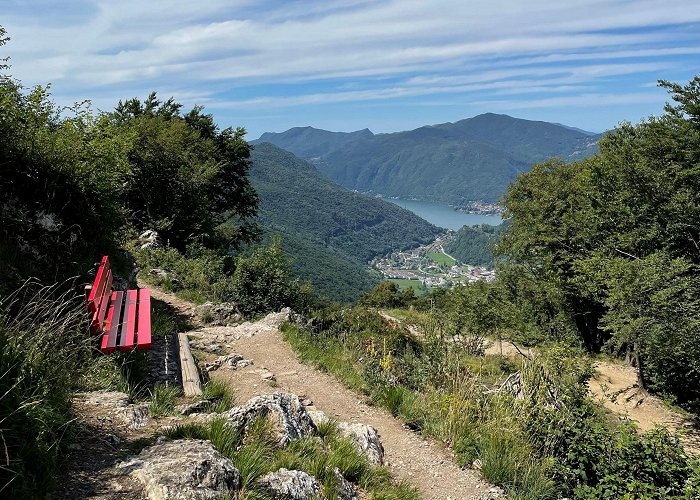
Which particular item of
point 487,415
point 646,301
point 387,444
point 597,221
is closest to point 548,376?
point 487,415

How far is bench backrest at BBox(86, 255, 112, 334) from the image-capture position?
17.7 ft

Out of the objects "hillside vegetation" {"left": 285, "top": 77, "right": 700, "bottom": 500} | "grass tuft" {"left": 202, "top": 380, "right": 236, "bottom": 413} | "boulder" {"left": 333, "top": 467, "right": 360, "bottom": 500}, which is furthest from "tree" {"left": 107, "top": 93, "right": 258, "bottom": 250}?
"boulder" {"left": 333, "top": 467, "right": 360, "bottom": 500}

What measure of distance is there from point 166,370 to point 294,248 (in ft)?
357

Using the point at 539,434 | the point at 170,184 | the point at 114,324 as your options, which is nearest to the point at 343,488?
the point at 539,434

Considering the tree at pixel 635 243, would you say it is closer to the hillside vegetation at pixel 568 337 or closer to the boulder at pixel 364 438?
the hillside vegetation at pixel 568 337

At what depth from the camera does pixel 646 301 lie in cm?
1330

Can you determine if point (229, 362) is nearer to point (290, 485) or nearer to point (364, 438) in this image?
point (364, 438)

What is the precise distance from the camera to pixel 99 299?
5957 millimetres

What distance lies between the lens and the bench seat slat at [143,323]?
546 centimetres

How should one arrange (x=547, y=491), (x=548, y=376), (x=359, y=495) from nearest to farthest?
(x=359, y=495)
(x=547, y=491)
(x=548, y=376)

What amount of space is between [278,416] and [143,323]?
2.58 meters

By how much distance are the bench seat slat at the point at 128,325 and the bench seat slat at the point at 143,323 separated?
76mm

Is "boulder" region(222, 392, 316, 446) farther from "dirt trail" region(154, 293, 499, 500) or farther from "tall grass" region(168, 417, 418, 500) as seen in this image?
"dirt trail" region(154, 293, 499, 500)

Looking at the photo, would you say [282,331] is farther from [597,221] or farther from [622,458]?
[597,221]
